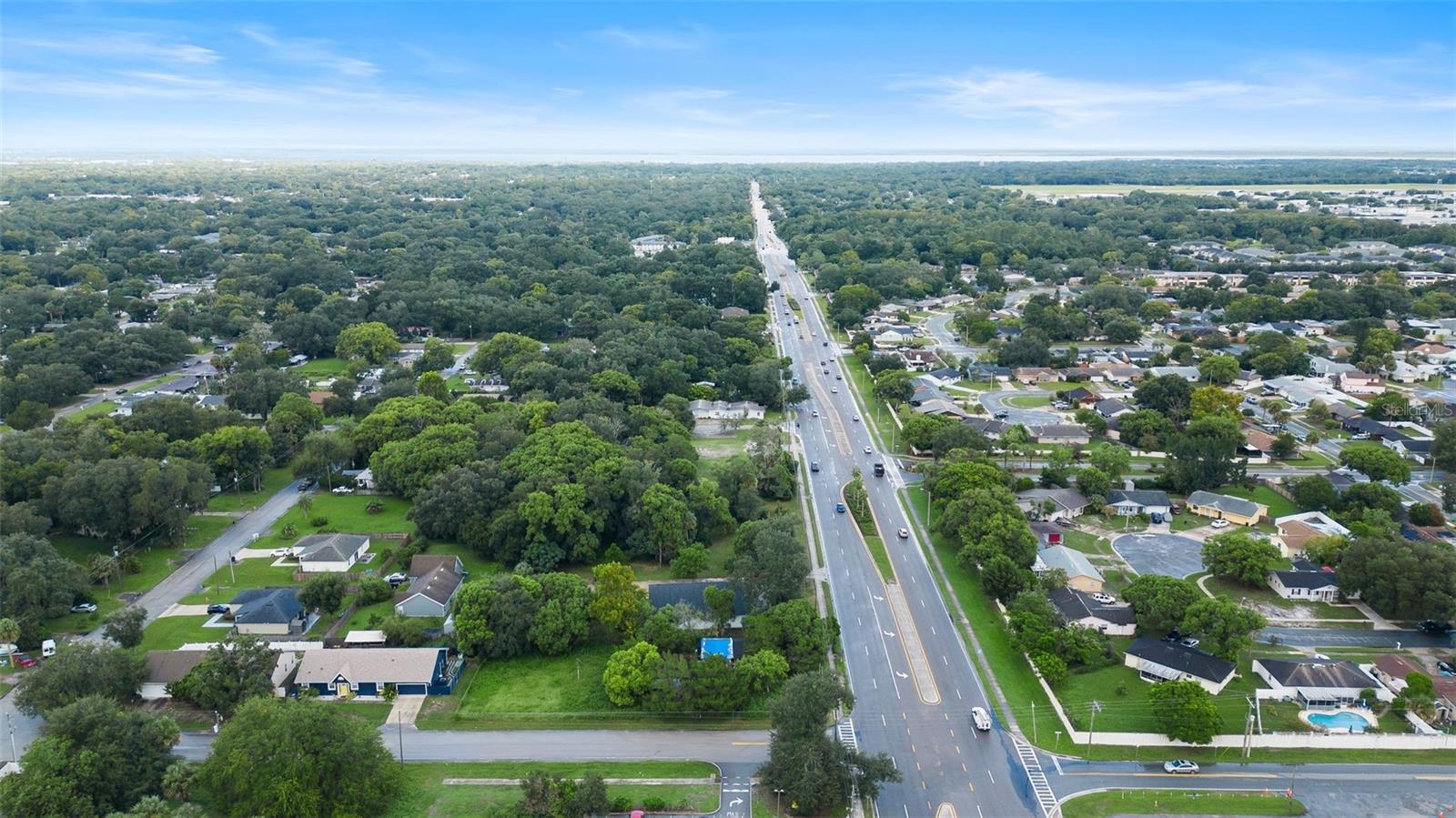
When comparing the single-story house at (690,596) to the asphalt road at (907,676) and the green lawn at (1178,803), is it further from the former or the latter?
the green lawn at (1178,803)

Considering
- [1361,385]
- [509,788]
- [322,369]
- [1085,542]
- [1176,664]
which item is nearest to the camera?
[509,788]

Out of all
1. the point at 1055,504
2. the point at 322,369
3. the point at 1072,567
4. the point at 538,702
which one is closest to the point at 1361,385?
the point at 1055,504

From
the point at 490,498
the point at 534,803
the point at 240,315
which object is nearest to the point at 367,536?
the point at 490,498

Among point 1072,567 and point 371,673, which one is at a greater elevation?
point 1072,567

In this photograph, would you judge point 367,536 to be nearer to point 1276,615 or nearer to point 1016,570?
point 1016,570

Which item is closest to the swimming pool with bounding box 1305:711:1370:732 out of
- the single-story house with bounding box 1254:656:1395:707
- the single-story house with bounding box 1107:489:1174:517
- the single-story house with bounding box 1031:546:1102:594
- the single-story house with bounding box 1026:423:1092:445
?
the single-story house with bounding box 1254:656:1395:707

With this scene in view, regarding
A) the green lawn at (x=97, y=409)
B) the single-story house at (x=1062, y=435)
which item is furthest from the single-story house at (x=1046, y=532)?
the green lawn at (x=97, y=409)

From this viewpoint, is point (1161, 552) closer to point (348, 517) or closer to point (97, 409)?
point (348, 517)
